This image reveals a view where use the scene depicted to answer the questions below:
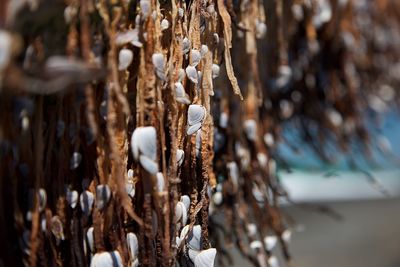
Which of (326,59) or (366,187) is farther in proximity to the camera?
(366,187)

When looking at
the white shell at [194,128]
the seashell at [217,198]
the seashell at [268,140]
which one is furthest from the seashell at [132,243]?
the seashell at [268,140]

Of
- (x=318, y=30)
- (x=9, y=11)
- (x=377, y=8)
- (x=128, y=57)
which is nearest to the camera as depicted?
(x=9, y=11)

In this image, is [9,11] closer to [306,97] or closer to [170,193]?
[170,193]

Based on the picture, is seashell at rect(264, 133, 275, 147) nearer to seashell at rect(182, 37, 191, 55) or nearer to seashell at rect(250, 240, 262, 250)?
seashell at rect(250, 240, 262, 250)

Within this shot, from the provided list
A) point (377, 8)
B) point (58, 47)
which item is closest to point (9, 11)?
point (58, 47)

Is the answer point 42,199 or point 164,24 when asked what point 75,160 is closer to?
point 42,199

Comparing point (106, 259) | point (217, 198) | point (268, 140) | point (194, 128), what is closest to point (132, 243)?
point (106, 259)

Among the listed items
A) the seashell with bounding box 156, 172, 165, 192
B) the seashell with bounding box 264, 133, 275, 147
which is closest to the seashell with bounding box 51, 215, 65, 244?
the seashell with bounding box 156, 172, 165, 192
